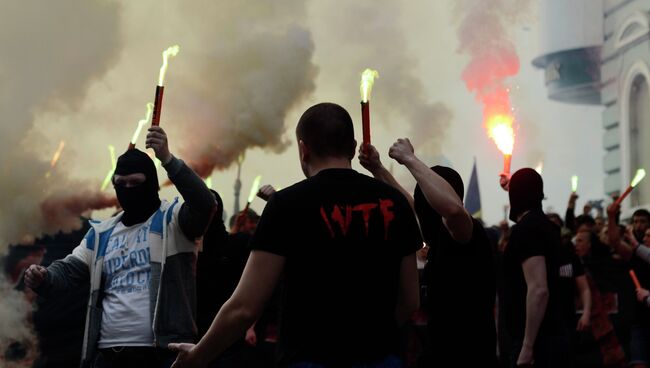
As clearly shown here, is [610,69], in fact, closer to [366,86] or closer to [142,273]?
[142,273]

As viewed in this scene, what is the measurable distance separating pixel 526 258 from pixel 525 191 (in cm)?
46

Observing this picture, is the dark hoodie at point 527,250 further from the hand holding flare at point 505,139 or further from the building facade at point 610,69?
the building facade at point 610,69

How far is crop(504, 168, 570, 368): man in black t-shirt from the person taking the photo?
631 cm

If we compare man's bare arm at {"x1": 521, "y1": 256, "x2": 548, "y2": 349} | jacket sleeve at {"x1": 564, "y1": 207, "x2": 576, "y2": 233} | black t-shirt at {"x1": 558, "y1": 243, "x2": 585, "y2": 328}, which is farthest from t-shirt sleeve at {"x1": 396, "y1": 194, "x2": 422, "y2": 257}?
jacket sleeve at {"x1": 564, "y1": 207, "x2": 576, "y2": 233}

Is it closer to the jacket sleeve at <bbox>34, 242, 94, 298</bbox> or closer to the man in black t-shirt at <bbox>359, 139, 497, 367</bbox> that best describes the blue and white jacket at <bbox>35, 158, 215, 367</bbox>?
the jacket sleeve at <bbox>34, 242, 94, 298</bbox>

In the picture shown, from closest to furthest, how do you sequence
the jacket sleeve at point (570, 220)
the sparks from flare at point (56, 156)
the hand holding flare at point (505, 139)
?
the hand holding flare at point (505, 139) < the jacket sleeve at point (570, 220) < the sparks from flare at point (56, 156)

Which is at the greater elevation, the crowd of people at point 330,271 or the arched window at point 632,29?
the arched window at point 632,29

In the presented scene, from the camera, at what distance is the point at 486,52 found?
21594 mm

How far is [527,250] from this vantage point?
6.35 m

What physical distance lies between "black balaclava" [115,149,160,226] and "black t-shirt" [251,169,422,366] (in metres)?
2.15

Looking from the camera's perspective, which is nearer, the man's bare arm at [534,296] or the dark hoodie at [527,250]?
the man's bare arm at [534,296]

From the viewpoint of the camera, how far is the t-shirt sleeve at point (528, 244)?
633cm

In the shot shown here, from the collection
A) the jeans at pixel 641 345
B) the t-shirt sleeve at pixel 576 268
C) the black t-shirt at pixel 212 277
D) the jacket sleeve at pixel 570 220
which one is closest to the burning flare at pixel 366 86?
the black t-shirt at pixel 212 277

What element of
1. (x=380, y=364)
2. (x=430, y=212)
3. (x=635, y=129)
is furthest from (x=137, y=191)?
(x=635, y=129)
